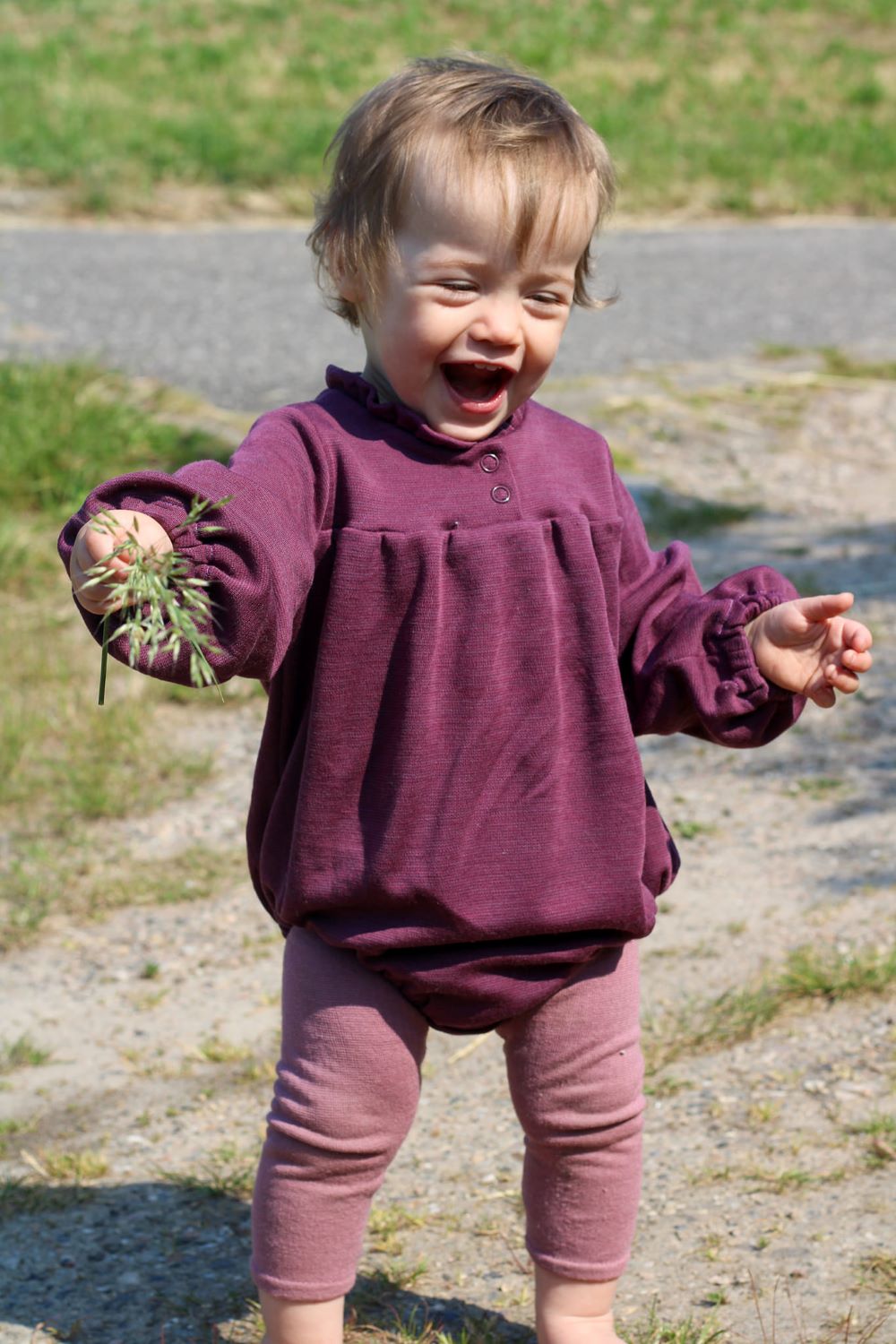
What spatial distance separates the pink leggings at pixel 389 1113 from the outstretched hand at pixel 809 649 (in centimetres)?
39

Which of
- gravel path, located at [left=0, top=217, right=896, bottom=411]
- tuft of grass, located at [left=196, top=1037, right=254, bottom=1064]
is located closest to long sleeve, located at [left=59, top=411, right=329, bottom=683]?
tuft of grass, located at [left=196, top=1037, right=254, bottom=1064]

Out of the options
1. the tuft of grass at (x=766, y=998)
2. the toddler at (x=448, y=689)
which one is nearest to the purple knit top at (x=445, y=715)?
the toddler at (x=448, y=689)

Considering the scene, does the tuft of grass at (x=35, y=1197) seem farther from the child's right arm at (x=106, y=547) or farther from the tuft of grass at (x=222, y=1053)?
the child's right arm at (x=106, y=547)

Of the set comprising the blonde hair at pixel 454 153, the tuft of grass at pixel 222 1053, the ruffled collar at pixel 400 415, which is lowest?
the tuft of grass at pixel 222 1053

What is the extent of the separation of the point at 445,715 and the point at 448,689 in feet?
0.10

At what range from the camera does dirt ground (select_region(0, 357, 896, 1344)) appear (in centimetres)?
229

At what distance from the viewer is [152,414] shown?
533 cm

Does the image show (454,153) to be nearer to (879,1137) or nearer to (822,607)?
(822,607)

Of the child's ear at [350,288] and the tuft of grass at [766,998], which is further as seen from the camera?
the tuft of grass at [766,998]

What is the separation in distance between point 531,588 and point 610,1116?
24.8 inches

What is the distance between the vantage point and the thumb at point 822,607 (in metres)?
1.93

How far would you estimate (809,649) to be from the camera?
2.01 metres

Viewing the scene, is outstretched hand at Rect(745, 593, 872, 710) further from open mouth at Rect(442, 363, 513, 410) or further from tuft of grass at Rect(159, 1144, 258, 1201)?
tuft of grass at Rect(159, 1144, 258, 1201)

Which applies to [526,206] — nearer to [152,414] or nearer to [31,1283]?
[31,1283]
